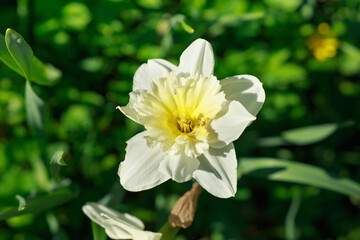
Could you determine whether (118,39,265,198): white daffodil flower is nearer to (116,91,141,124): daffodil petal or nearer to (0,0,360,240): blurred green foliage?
(116,91,141,124): daffodil petal

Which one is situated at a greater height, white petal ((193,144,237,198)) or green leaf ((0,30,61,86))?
green leaf ((0,30,61,86))

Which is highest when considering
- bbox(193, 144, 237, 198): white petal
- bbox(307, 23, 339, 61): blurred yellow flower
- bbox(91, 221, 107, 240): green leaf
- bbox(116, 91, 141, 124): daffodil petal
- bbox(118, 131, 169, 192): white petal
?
bbox(116, 91, 141, 124): daffodil petal

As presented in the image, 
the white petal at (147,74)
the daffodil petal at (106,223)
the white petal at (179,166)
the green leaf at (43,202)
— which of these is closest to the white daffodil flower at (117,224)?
the daffodil petal at (106,223)

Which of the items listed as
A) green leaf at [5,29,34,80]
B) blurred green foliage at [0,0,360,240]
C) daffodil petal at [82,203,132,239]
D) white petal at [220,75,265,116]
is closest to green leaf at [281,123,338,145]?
blurred green foliage at [0,0,360,240]

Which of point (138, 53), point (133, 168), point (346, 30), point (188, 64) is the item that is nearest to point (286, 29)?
point (346, 30)

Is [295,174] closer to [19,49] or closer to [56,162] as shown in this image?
[56,162]

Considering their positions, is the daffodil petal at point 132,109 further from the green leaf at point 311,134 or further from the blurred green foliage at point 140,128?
the green leaf at point 311,134

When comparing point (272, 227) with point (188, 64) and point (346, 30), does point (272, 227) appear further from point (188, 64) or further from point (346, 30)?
point (188, 64)

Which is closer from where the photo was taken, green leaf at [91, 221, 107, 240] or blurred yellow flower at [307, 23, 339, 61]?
green leaf at [91, 221, 107, 240]
